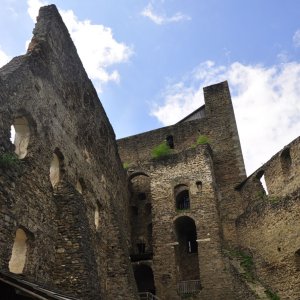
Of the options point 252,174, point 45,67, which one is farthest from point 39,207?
point 252,174

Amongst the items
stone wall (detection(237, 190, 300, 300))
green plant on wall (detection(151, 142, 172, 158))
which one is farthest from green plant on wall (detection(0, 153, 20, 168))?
green plant on wall (detection(151, 142, 172, 158))

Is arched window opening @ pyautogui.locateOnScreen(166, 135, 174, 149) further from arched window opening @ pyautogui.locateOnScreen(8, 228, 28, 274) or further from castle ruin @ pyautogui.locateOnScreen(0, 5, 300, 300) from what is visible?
arched window opening @ pyautogui.locateOnScreen(8, 228, 28, 274)

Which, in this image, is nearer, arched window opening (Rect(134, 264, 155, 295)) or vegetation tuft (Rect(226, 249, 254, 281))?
vegetation tuft (Rect(226, 249, 254, 281))

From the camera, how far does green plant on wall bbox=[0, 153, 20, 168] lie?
8.22 metres

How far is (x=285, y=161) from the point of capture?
797 inches

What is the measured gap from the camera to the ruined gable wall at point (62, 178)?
29.4 ft

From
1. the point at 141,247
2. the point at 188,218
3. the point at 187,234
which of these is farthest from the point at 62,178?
the point at 187,234

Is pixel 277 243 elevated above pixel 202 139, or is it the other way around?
pixel 202 139

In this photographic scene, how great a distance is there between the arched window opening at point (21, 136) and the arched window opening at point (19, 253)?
2021 mm

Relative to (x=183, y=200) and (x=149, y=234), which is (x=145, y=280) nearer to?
(x=149, y=234)

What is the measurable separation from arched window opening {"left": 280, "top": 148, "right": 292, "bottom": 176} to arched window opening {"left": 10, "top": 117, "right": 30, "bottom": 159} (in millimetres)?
14163

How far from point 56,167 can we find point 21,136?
5.80 ft

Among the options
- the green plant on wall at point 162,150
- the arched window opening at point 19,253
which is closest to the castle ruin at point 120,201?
the arched window opening at point 19,253

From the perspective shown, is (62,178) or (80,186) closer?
(62,178)
